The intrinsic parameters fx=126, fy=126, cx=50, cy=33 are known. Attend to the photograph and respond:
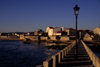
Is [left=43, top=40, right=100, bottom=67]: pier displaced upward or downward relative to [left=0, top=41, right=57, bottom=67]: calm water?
upward

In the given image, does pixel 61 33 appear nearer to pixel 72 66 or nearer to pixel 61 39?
pixel 61 39

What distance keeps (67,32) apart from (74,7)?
86386 mm

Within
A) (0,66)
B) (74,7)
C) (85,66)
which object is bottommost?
(0,66)

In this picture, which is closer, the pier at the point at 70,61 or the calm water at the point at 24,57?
the pier at the point at 70,61

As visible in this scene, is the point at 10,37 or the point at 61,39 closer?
the point at 61,39

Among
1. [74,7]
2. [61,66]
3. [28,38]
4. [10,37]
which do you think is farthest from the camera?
[10,37]

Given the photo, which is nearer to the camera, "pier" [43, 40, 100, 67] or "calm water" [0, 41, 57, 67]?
"pier" [43, 40, 100, 67]

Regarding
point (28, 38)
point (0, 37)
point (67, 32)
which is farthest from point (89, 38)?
point (0, 37)

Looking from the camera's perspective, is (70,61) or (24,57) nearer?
(70,61)

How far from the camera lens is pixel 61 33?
94.1 m

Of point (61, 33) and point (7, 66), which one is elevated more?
point (61, 33)

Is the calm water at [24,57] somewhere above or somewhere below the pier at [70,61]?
below

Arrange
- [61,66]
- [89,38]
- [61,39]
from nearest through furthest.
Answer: [61,66] < [89,38] < [61,39]

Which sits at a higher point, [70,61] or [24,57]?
[70,61]
